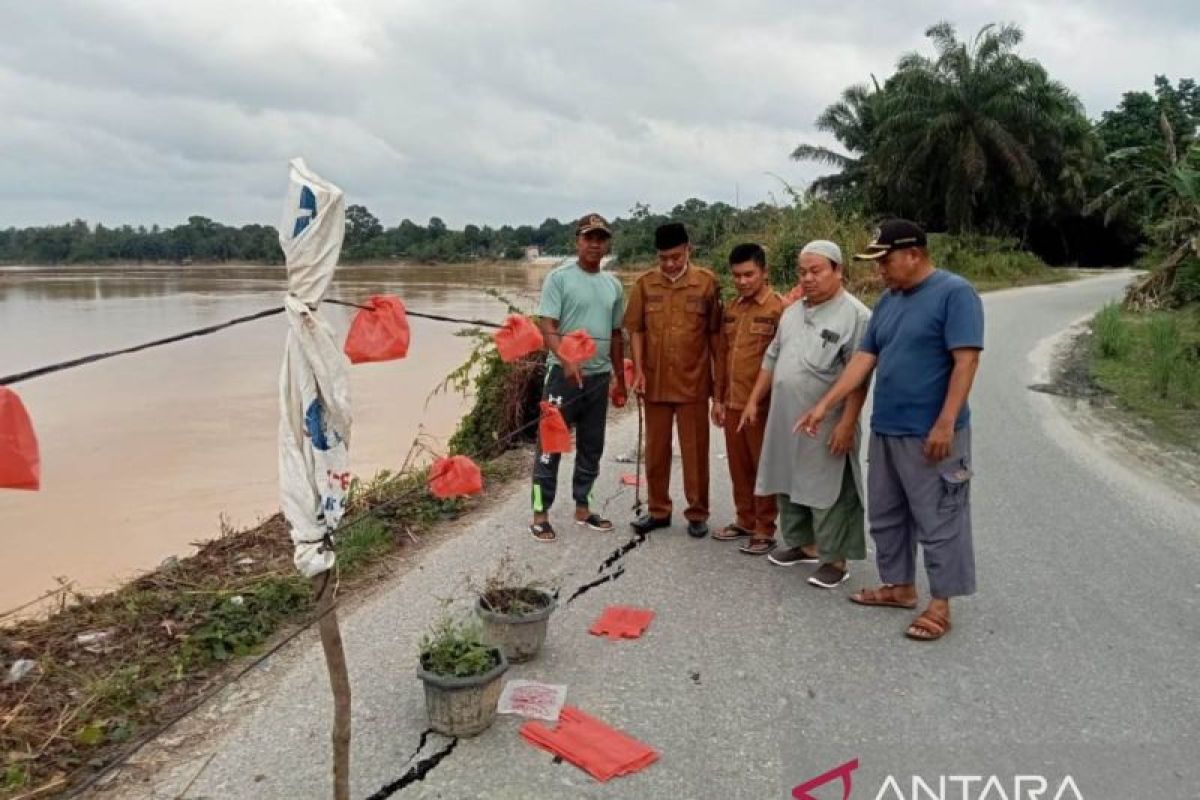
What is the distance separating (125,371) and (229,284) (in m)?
30.4

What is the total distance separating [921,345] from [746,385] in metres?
1.20

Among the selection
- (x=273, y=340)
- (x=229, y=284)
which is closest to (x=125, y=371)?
(x=273, y=340)

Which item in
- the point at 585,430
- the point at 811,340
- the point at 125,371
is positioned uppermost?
the point at 811,340

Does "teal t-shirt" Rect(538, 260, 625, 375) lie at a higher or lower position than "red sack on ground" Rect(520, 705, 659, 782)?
higher

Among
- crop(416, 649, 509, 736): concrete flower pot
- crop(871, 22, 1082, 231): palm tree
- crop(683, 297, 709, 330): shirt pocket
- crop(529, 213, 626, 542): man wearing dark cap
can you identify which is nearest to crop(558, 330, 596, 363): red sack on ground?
crop(529, 213, 626, 542): man wearing dark cap

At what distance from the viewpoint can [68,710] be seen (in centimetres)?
317

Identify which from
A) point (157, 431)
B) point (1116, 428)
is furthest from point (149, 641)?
point (157, 431)

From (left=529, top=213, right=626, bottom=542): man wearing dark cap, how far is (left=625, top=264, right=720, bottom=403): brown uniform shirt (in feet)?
0.54

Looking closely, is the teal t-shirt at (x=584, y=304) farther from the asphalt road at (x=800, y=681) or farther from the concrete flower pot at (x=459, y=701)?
the concrete flower pot at (x=459, y=701)

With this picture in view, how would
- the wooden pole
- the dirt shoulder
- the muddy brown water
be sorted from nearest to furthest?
the wooden pole
the dirt shoulder
the muddy brown water

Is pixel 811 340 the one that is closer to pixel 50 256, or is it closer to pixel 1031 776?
pixel 1031 776

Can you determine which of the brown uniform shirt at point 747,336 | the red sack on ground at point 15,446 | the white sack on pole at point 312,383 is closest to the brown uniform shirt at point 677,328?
the brown uniform shirt at point 747,336

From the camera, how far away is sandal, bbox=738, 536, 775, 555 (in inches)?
186

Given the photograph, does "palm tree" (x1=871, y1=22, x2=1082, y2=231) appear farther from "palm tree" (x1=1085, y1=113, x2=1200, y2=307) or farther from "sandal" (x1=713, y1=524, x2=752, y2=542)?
"sandal" (x1=713, y1=524, x2=752, y2=542)
